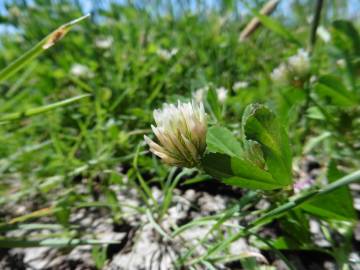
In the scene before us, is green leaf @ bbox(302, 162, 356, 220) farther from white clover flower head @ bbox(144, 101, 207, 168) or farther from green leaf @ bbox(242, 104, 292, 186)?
white clover flower head @ bbox(144, 101, 207, 168)

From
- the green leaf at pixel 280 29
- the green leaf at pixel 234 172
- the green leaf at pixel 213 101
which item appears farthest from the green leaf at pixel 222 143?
the green leaf at pixel 280 29

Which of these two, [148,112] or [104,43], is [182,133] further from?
[104,43]

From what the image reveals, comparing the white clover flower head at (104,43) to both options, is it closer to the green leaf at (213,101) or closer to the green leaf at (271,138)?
the green leaf at (213,101)

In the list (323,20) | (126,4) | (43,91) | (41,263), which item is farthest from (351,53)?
(126,4)

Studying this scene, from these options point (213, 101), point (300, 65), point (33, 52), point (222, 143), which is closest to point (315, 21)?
point (300, 65)

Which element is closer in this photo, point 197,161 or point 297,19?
point 197,161

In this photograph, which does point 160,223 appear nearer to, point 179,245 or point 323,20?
point 179,245
